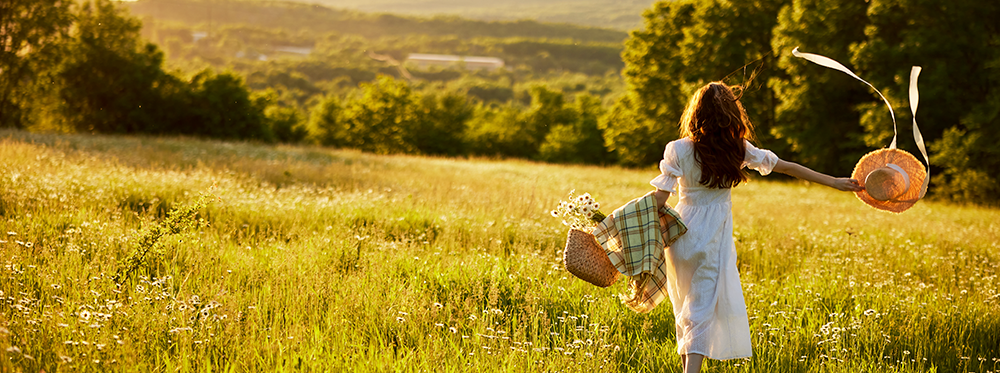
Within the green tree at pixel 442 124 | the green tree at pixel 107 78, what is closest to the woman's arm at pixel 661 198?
the green tree at pixel 107 78

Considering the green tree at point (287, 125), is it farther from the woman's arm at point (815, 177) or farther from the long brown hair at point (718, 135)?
the woman's arm at point (815, 177)

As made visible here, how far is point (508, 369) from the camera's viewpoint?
11.4 ft

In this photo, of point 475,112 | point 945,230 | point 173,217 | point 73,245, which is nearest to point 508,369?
point 173,217

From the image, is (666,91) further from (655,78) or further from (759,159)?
(759,159)

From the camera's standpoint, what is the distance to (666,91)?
36094 millimetres

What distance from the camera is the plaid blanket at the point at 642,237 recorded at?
350 centimetres

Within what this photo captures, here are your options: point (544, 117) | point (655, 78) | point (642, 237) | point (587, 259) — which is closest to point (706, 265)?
point (642, 237)

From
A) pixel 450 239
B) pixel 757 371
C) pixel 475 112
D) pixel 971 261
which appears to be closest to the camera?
pixel 757 371

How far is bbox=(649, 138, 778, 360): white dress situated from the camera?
349 centimetres

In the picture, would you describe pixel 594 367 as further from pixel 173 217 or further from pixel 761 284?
pixel 173 217

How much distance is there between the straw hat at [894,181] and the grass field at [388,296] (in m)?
1.04

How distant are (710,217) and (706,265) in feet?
0.95

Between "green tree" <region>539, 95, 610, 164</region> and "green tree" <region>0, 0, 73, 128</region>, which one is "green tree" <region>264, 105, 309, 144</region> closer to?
"green tree" <region>0, 0, 73, 128</region>

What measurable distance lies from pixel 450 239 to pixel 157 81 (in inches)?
1819
